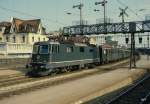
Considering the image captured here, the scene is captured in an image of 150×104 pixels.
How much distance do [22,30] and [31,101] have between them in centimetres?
6436

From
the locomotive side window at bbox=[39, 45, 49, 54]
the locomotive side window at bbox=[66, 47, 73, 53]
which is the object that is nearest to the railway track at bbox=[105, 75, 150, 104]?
the locomotive side window at bbox=[39, 45, 49, 54]

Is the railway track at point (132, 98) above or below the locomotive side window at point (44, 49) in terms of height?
below

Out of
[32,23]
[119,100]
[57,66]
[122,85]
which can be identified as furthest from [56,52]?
[32,23]

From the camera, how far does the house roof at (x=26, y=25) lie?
76812 millimetres

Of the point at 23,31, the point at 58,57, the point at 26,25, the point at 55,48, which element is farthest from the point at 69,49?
the point at 26,25

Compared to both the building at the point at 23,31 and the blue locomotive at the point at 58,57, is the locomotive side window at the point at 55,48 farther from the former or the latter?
the building at the point at 23,31

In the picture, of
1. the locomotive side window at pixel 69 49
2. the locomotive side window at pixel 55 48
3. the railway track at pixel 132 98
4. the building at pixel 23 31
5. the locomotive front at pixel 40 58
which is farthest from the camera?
the building at pixel 23 31

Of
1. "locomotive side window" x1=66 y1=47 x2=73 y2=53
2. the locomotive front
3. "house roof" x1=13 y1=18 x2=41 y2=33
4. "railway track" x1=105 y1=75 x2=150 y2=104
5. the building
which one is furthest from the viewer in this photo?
"house roof" x1=13 y1=18 x2=41 y2=33

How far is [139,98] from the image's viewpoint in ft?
55.9

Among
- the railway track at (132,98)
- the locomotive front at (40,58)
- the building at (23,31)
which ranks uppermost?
the building at (23,31)

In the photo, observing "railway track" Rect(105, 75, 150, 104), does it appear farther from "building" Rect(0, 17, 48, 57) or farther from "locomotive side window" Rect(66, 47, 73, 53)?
"building" Rect(0, 17, 48, 57)

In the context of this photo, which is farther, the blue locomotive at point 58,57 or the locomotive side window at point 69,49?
the locomotive side window at point 69,49

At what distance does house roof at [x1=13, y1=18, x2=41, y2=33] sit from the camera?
252ft

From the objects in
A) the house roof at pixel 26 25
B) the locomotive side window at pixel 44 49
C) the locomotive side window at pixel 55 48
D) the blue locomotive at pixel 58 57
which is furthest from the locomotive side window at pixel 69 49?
the house roof at pixel 26 25
